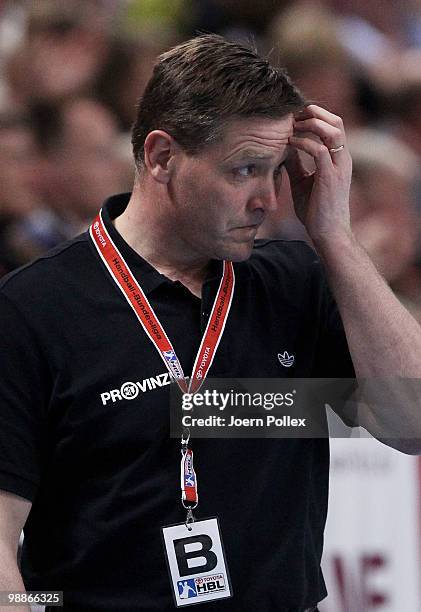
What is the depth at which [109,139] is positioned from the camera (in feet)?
13.5

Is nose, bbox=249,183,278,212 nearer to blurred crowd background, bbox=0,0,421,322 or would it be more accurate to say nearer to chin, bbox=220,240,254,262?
chin, bbox=220,240,254,262

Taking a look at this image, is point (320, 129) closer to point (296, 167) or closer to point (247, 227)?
point (296, 167)

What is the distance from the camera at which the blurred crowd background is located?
13.4ft

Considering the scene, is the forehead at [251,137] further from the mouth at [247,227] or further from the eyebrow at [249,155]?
the mouth at [247,227]

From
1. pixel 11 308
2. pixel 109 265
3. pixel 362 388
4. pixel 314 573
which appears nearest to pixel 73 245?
pixel 109 265

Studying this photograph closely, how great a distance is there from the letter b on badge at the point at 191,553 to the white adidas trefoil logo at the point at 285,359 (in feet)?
1.32

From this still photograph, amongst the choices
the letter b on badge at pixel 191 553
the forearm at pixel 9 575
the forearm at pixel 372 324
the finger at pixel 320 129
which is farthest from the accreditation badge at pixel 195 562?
the finger at pixel 320 129

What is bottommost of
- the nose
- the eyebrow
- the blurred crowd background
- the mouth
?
the mouth

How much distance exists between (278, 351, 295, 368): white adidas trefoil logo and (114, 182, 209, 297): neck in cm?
22

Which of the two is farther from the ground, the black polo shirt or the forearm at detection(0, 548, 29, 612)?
the black polo shirt

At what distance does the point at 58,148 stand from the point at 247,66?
228cm

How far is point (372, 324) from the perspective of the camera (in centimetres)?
204

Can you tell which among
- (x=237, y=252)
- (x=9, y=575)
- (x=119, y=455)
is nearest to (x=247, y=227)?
(x=237, y=252)

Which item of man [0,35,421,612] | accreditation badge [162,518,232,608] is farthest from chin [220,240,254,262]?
accreditation badge [162,518,232,608]
